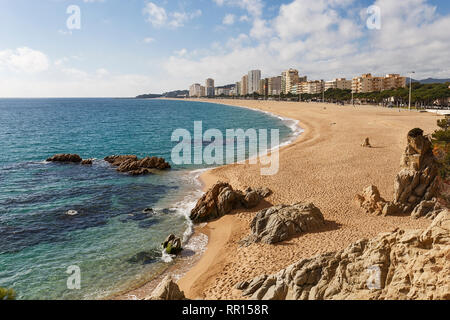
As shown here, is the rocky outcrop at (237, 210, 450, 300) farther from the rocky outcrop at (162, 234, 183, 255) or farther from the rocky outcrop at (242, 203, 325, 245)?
the rocky outcrop at (162, 234, 183, 255)

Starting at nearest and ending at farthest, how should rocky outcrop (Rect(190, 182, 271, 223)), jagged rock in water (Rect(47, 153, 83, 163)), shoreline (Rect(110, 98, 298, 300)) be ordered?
shoreline (Rect(110, 98, 298, 300)) < rocky outcrop (Rect(190, 182, 271, 223)) < jagged rock in water (Rect(47, 153, 83, 163))

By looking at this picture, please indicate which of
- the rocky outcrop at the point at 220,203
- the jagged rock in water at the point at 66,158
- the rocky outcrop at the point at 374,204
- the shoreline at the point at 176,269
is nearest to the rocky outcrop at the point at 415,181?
the rocky outcrop at the point at 374,204

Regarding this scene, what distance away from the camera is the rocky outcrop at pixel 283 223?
15328mm

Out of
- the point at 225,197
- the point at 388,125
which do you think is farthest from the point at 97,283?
the point at 388,125

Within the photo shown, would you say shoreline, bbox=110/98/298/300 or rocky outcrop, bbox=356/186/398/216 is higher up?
rocky outcrop, bbox=356/186/398/216

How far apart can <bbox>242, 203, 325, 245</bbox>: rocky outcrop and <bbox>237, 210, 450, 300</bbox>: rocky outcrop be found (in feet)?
18.8

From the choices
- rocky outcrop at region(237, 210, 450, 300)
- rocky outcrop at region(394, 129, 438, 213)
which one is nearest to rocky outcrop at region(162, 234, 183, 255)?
rocky outcrop at region(237, 210, 450, 300)

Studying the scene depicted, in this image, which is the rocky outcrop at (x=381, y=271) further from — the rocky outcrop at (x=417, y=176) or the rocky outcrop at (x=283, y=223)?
the rocky outcrop at (x=417, y=176)

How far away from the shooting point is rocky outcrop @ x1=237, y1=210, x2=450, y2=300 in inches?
246

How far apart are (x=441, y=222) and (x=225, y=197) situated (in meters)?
13.8

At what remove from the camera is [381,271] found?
723 cm

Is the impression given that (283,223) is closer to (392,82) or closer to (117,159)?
(117,159)

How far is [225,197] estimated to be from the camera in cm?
1986
